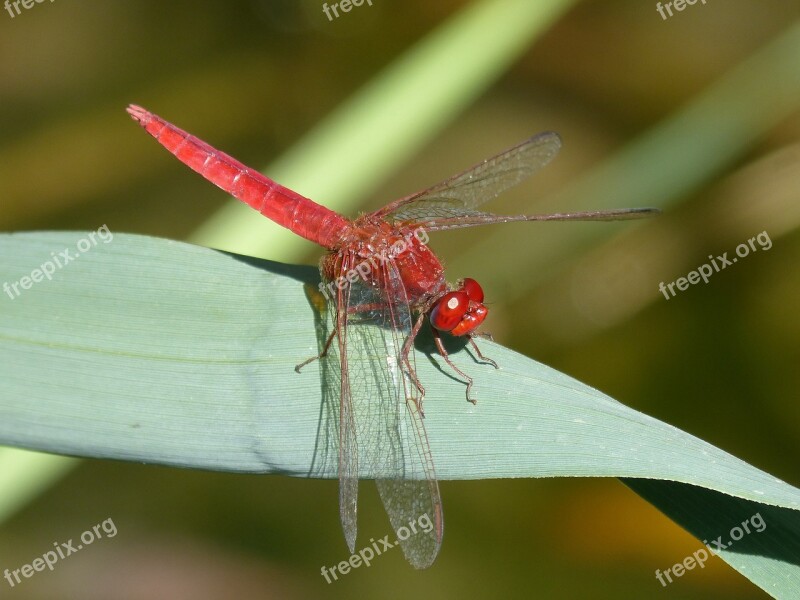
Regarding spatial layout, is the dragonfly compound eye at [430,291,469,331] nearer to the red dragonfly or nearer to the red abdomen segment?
the red dragonfly

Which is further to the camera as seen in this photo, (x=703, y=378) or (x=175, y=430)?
(x=703, y=378)

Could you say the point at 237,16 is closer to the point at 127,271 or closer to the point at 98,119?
the point at 98,119

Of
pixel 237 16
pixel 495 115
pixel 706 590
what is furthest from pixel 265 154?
pixel 706 590

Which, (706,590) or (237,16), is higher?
(237,16)

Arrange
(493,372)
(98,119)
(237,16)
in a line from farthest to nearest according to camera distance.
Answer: (237,16), (98,119), (493,372)

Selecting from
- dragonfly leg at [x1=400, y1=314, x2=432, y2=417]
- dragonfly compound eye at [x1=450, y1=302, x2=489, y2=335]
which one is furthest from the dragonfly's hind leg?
dragonfly compound eye at [x1=450, y1=302, x2=489, y2=335]

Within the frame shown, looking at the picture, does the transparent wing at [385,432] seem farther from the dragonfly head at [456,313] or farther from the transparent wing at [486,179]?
the transparent wing at [486,179]
